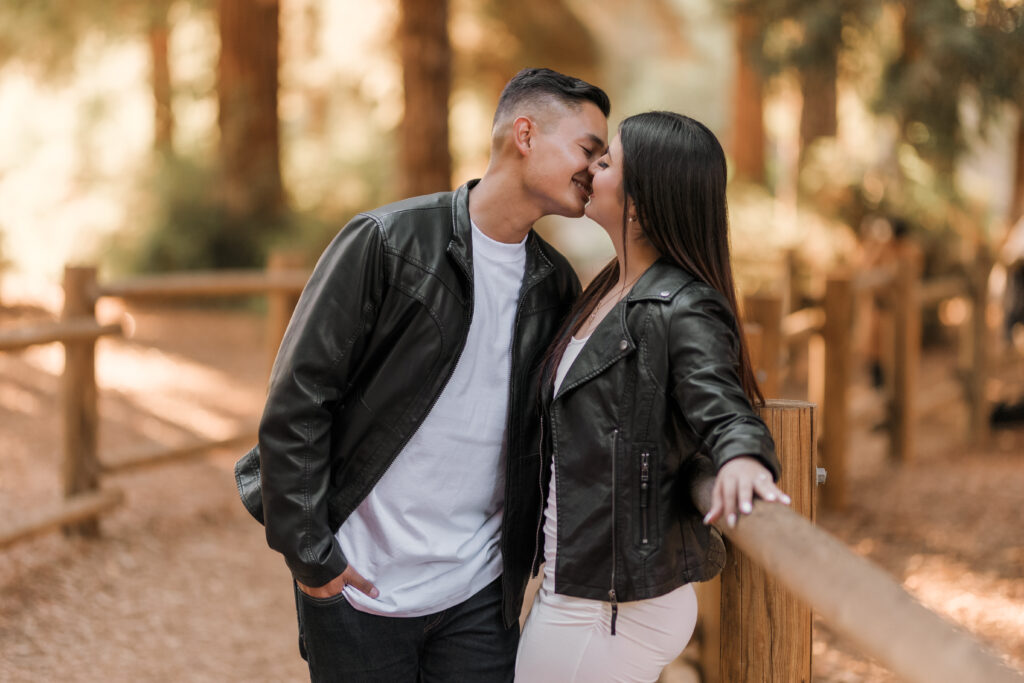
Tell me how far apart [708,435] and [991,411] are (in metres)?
8.27

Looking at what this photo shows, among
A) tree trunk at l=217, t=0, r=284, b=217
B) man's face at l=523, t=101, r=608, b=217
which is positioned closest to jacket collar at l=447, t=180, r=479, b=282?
man's face at l=523, t=101, r=608, b=217

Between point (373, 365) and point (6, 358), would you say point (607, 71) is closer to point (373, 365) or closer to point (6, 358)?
point (6, 358)

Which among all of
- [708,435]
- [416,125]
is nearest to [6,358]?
[416,125]

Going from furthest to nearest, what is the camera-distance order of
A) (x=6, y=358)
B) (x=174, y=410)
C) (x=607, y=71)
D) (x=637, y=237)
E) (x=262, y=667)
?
(x=607, y=71) < (x=6, y=358) < (x=174, y=410) < (x=262, y=667) < (x=637, y=237)

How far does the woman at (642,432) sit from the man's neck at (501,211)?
A: 262 mm

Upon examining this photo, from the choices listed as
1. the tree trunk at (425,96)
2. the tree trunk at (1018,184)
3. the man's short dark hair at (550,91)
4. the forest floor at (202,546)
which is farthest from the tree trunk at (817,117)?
the man's short dark hair at (550,91)

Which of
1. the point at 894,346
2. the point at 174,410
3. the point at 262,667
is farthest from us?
the point at 174,410

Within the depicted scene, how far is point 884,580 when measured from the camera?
1.33 metres

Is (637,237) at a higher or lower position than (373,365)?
higher

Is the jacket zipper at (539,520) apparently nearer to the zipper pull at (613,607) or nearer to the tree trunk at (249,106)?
the zipper pull at (613,607)

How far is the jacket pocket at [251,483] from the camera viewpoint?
2.10m

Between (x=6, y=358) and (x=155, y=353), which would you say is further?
(x=155, y=353)

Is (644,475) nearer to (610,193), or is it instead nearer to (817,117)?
(610,193)

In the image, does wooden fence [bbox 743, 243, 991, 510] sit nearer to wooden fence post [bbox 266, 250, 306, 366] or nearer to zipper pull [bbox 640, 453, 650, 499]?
zipper pull [bbox 640, 453, 650, 499]
